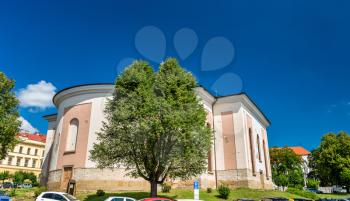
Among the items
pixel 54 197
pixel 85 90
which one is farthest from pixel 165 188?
pixel 85 90

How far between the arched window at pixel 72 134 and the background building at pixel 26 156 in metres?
45.6

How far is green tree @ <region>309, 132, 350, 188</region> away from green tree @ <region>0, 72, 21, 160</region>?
2408 inches

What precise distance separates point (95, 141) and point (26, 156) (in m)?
54.9

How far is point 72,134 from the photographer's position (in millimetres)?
32781

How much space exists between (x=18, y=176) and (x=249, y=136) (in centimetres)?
5112

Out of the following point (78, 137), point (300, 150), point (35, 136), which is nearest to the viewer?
point (78, 137)

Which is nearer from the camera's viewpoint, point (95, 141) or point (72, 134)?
point (95, 141)

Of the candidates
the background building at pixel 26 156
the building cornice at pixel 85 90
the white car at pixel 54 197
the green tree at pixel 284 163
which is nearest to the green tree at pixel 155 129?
the white car at pixel 54 197

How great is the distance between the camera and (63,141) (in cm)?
3259

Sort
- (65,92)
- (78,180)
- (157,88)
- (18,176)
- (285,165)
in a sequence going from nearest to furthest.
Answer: (157,88) < (78,180) < (65,92) < (18,176) < (285,165)

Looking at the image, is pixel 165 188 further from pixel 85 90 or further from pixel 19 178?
pixel 19 178

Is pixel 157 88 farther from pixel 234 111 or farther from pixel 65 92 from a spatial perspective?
pixel 234 111

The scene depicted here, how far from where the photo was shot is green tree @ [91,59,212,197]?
20.4 m

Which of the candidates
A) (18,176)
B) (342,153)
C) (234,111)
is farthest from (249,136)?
(18,176)
